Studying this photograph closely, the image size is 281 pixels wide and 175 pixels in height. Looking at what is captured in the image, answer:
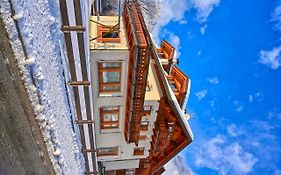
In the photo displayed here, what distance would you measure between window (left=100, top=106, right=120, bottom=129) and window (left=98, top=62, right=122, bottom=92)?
1.17 m

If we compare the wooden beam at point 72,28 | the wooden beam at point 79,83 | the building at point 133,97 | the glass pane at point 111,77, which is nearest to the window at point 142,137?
the building at point 133,97

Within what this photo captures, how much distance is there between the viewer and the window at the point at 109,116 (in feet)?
44.9

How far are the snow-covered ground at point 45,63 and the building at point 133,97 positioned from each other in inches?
91.0

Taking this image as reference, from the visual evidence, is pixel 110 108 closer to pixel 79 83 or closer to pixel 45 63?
pixel 79 83

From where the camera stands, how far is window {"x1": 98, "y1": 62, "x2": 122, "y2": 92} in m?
11.8

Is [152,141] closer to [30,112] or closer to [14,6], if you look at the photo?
[30,112]

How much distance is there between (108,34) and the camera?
12219 mm

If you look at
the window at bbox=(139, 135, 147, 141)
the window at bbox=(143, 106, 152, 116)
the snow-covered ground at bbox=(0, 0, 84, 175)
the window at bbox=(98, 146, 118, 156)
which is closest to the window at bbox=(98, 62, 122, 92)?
the window at bbox=(143, 106, 152, 116)

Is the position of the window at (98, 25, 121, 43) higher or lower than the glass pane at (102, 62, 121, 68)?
higher

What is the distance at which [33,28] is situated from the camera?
712 centimetres

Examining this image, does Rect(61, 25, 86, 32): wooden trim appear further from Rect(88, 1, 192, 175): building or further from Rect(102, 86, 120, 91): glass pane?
Rect(102, 86, 120, 91): glass pane

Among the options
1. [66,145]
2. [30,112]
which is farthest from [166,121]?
[30,112]

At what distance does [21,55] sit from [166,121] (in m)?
8.78

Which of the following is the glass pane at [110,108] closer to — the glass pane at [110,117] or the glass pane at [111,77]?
the glass pane at [110,117]
